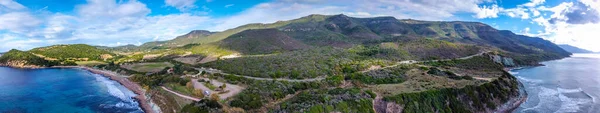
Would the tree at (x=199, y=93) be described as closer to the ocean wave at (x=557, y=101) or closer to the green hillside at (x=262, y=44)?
the ocean wave at (x=557, y=101)

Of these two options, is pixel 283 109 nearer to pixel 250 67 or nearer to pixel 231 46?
pixel 250 67

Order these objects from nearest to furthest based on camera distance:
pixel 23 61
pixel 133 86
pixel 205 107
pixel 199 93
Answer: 1. pixel 205 107
2. pixel 199 93
3. pixel 133 86
4. pixel 23 61

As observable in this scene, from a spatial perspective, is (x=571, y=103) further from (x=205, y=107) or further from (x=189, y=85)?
(x=189, y=85)

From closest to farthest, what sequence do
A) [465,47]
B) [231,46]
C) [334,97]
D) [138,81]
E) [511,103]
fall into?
[334,97] < [511,103] < [138,81] < [465,47] < [231,46]

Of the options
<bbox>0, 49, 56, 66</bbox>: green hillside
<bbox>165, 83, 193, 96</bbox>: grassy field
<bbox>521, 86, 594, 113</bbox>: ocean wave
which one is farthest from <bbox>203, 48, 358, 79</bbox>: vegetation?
<bbox>0, 49, 56, 66</bbox>: green hillside

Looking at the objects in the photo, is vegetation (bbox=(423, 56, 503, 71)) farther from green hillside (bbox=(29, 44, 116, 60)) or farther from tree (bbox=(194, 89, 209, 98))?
green hillside (bbox=(29, 44, 116, 60))

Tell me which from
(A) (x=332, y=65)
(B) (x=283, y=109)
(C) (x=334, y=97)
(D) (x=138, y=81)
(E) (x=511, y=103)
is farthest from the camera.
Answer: (A) (x=332, y=65)

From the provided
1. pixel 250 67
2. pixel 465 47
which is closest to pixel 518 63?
pixel 465 47

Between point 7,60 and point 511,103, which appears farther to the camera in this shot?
point 7,60

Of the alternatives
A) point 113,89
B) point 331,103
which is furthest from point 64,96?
point 331,103
